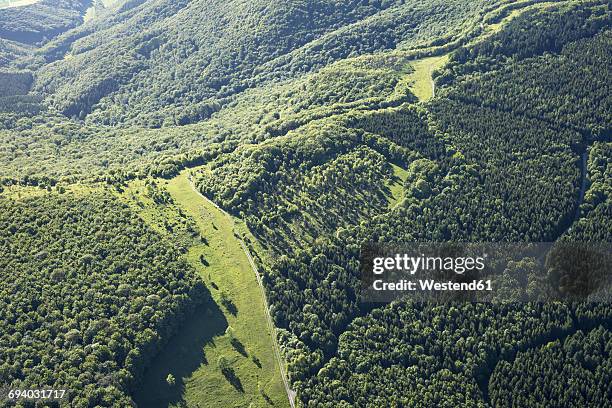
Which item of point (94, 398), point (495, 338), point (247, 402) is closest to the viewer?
point (94, 398)

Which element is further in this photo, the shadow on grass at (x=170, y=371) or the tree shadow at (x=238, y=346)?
the tree shadow at (x=238, y=346)

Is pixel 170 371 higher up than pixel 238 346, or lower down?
lower down

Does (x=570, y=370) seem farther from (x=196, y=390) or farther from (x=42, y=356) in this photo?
(x=42, y=356)

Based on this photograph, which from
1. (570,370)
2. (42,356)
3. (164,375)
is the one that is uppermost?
(42,356)

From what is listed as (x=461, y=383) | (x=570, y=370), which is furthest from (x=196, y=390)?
(x=570, y=370)

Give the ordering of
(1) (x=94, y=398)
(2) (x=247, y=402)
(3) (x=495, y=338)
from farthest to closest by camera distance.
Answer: (3) (x=495, y=338) < (2) (x=247, y=402) < (1) (x=94, y=398)

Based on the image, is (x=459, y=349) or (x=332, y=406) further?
(x=459, y=349)

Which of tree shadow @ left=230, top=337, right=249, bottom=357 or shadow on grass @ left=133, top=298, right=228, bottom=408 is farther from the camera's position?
tree shadow @ left=230, top=337, right=249, bottom=357

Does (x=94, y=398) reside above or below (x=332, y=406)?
above

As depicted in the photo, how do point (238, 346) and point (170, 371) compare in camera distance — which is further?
point (238, 346)
